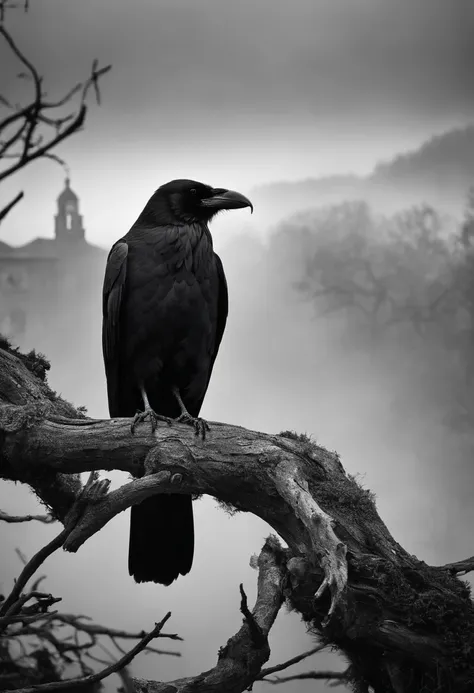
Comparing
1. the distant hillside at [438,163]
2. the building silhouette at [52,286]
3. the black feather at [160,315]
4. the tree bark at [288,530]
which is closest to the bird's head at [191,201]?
the black feather at [160,315]

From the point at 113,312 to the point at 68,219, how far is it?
86.8 inches

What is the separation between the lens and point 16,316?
5617 millimetres

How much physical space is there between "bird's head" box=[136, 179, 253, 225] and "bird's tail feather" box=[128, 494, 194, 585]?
59.0 inches

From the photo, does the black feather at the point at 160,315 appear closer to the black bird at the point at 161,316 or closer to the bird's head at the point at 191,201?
the black bird at the point at 161,316

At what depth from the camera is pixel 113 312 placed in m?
3.73

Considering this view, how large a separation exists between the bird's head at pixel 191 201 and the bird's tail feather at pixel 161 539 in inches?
59.0

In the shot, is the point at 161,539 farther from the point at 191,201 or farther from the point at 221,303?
→ the point at 191,201

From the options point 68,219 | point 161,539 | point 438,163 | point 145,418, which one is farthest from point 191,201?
point 438,163

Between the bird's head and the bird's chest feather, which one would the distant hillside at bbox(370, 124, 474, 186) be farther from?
the bird's chest feather

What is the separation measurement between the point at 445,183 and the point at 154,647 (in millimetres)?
3878

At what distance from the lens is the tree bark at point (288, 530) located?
2.47m

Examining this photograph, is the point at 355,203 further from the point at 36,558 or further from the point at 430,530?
the point at 36,558

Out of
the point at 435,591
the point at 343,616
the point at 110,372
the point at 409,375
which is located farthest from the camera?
the point at 409,375

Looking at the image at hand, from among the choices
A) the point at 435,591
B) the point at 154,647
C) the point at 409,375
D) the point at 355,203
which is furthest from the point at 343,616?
the point at 355,203
